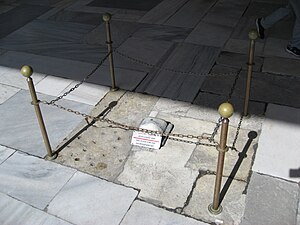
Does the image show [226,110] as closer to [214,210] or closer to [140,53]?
[214,210]

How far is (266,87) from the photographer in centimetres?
538

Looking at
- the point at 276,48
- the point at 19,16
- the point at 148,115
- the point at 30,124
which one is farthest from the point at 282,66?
the point at 19,16

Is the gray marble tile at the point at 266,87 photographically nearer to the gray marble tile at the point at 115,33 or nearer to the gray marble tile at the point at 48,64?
the gray marble tile at the point at 48,64

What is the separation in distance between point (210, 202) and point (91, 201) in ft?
4.01

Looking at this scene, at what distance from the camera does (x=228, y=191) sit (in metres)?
3.77

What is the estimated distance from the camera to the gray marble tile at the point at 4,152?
436 centimetres

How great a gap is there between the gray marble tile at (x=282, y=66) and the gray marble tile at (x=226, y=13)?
165 cm

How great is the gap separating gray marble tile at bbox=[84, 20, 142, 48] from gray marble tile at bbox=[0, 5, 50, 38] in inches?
70.6

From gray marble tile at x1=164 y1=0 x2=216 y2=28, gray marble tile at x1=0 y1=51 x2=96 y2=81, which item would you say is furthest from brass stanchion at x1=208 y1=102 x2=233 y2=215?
gray marble tile at x1=164 y1=0 x2=216 y2=28

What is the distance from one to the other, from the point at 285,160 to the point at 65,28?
536 centimetres

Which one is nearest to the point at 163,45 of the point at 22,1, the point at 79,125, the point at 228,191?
the point at 79,125

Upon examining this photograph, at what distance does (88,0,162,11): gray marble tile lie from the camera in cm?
860

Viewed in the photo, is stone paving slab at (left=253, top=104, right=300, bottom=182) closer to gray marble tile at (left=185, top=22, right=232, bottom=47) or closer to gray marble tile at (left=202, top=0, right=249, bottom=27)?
gray marble tile at (left=185, top=22, right=232, bottom=47)

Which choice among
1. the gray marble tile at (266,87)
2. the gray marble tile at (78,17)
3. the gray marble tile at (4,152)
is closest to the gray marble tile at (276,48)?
the gray marble tile at (266,87)
